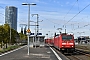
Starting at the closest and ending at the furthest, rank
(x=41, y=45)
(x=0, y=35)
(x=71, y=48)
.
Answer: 1. (x=71, y=48)
2. (x=0, y=35)
3. (x=41, y=45)

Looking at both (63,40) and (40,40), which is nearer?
(63,40)

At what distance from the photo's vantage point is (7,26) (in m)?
58.4

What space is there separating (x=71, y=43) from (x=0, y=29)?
23.0 metres

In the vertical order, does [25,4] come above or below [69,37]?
above

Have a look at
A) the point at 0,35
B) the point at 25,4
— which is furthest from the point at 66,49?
the point at 0,35

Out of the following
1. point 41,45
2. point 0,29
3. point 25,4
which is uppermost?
point 25,4

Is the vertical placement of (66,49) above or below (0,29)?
below

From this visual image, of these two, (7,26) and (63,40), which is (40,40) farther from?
(63,40)

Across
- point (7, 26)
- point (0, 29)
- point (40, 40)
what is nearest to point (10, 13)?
point (0, 29)

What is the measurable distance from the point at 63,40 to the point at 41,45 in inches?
1149

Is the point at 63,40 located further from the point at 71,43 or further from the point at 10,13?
the point at 10,13

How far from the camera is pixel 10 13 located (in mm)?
49312

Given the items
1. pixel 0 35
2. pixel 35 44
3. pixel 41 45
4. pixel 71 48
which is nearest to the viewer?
pixel 71 48

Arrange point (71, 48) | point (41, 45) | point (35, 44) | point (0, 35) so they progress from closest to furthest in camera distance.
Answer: point (71, 48) → point (0, 35) → point (35, 44) → point (41, 45)
